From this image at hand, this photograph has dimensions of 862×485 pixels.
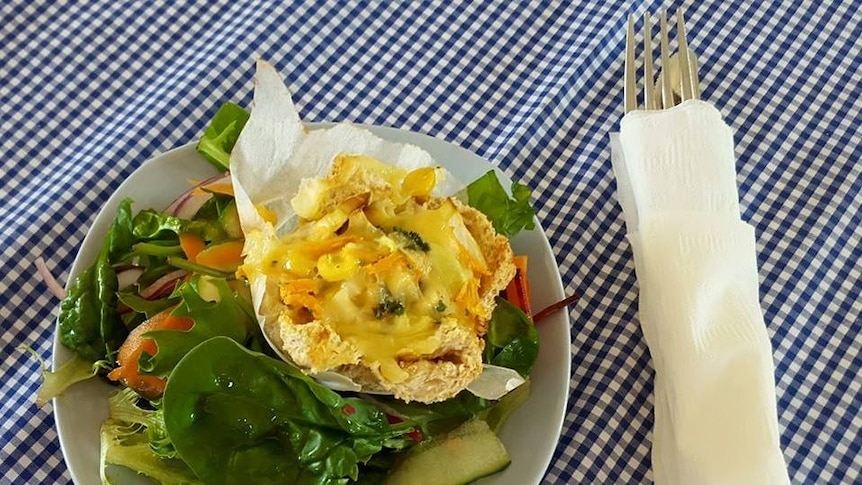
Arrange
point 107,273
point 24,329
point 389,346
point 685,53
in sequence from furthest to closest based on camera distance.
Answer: point 685,53
point 24,329
point 107,273
point 389,346

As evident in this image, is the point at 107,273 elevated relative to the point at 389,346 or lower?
elevated

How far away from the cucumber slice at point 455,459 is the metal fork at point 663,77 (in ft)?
1.51

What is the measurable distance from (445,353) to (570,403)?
0.78 ft

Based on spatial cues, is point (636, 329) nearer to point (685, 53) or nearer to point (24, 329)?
point (685, 53)

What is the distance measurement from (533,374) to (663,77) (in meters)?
0.42

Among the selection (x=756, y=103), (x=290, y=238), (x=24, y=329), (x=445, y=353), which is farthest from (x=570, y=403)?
(x=24, y=329)

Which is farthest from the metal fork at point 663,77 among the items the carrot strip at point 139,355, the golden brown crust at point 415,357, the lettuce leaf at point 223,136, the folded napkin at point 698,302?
the carrot strip at point 139,355

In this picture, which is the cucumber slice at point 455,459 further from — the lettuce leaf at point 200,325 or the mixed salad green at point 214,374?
the lettuce leaf at point 200,325

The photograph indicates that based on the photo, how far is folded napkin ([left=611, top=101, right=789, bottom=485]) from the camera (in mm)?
922

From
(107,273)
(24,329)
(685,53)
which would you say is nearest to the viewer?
(107,273)

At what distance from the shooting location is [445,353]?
2.73ft

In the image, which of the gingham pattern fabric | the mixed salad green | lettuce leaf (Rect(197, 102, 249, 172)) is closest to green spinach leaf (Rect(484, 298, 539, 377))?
the mixed salad green

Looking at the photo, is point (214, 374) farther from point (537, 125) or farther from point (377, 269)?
point (537, 125)

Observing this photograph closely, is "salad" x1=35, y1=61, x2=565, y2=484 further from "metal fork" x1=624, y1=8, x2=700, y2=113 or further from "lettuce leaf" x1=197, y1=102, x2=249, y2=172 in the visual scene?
"metal fork" x1=624, y1=8, x2=700, y2=113
